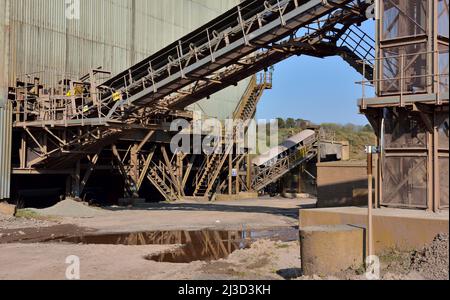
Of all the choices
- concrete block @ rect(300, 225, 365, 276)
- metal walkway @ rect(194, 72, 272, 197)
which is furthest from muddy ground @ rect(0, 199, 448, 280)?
metal walkway @ rect(194, 72, 272, 197)

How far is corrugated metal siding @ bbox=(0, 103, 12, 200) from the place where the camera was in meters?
21.0

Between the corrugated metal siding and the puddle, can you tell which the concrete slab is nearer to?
the puddle

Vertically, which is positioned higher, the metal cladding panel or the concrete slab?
the metal cladding panel

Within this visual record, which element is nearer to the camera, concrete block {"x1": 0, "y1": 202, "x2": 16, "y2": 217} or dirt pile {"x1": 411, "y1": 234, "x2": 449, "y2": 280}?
dirt pile {"x1": 411, "y1": 234, "x2": 449, "y2": 280}

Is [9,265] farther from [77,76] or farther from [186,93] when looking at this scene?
[77,76]

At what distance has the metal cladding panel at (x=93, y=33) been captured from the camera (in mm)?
22938

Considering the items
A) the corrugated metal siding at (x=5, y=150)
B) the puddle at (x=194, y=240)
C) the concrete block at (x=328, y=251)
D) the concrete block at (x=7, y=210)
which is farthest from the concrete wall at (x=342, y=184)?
the corrugated metal siding at (x=5, y=150)

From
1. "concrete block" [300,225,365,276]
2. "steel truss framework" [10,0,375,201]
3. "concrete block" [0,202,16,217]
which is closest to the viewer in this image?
"concrete block" [300,225,365,276]

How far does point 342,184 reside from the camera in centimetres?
1950

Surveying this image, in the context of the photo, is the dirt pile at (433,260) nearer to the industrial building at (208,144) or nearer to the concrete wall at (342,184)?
the industrial building at (208,144)

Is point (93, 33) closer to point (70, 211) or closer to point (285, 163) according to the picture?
point (70, 211)

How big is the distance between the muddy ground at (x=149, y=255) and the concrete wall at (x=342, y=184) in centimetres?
176

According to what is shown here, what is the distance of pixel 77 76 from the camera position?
83.5 feet

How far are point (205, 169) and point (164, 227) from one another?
15682mm
